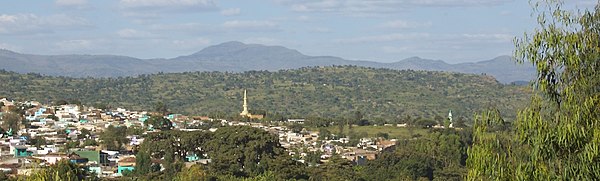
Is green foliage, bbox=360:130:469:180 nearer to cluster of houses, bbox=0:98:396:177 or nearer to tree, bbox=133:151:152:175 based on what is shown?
cluster of houses, bbox=0:98:396:177

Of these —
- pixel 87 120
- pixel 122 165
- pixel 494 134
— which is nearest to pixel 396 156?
pixel 122 165

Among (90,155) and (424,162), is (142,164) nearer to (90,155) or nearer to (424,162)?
(90,155)

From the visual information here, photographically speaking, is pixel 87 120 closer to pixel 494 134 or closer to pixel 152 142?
pixel 152 142

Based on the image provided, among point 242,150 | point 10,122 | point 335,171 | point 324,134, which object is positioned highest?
point 242,150

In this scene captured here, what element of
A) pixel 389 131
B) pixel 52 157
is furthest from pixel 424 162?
pixel 389 131

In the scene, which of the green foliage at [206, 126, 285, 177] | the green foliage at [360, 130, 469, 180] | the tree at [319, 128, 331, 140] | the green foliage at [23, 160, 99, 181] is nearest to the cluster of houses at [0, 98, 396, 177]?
the tree at [319, 128, 331, 140]

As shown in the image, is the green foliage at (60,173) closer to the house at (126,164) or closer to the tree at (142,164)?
the tree at (142,164)
